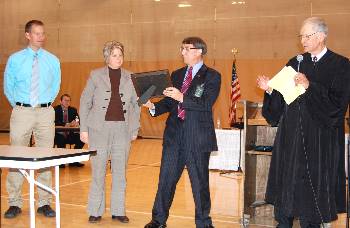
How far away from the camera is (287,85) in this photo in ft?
13.9

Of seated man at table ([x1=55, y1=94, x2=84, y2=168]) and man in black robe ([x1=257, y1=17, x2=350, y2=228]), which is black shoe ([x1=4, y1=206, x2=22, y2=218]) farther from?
seated man at table ([x1=55, y1=94, x2=84, y2=168])

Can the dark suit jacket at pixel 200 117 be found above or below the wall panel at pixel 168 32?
below

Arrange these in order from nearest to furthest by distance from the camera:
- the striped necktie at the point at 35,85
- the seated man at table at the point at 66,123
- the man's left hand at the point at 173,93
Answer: the man's left hand at the point at 173,93 → the striped necktie at the point at 35,85 → the seated man at table at the point at 66,123

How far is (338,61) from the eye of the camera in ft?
14.1

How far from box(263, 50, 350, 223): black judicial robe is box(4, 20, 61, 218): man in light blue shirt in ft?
8.86

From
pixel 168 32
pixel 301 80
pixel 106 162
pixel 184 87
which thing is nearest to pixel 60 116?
pixel 106 162

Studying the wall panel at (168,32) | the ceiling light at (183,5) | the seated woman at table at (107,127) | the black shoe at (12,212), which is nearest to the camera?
the seated woman at table at (107,127)

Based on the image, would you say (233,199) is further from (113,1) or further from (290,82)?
(113,1)

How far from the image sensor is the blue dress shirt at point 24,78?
588 centimetres

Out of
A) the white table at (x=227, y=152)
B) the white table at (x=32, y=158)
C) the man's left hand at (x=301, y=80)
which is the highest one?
the man's left hand at (x=301, y=80)

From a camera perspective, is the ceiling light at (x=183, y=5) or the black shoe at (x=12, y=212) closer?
the black shoe at (x=12, y=212)

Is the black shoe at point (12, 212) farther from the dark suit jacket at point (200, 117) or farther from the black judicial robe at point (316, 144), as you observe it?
the black judicial robe at point (316, 144)

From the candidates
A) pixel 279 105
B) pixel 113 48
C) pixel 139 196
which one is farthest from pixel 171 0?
pixel 279 105

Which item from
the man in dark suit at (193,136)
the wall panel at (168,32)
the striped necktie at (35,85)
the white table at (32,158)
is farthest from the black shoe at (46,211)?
the wall panel at (168,32)
